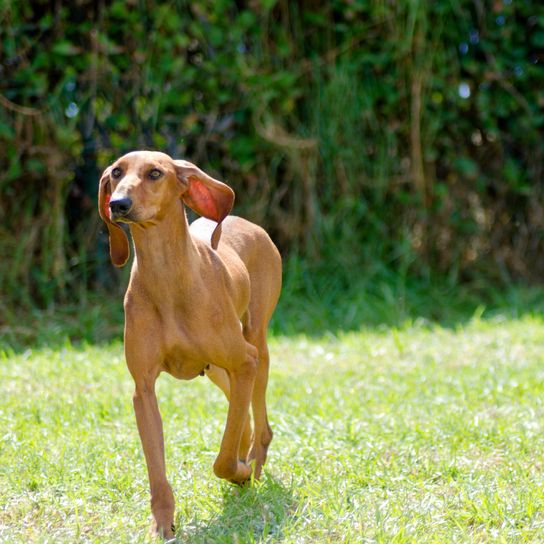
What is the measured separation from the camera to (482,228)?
781 cm

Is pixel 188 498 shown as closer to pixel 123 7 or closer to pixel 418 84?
pixel 123 7

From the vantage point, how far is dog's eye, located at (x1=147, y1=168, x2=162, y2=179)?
9.77 ft

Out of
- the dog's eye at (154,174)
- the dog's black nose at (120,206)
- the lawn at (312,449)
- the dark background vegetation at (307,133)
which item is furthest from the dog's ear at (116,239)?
the dark background vegetation at (307,133)

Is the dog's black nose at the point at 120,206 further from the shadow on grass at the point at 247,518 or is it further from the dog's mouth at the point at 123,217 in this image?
the shadow on grass at the point at 247,518

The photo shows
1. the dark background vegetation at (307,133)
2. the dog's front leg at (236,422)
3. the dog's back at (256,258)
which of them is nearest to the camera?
the dog's front leg at (236,422)

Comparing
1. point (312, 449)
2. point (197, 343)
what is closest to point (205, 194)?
point (197, 343)

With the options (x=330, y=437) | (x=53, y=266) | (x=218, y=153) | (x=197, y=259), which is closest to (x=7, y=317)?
(x=53, y=266)

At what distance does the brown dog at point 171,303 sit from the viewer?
2.99 metres

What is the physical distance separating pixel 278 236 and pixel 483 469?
4.01 m

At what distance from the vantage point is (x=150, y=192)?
2.95 meters

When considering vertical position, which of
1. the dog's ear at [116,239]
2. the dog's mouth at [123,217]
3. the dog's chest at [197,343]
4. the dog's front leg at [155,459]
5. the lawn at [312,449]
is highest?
the dog's mouth at [123,217]

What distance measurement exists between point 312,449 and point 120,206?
1.43m

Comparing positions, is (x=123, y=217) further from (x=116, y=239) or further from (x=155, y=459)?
(x=155, y=459)

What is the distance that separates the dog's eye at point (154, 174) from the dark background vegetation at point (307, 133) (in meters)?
3.45
